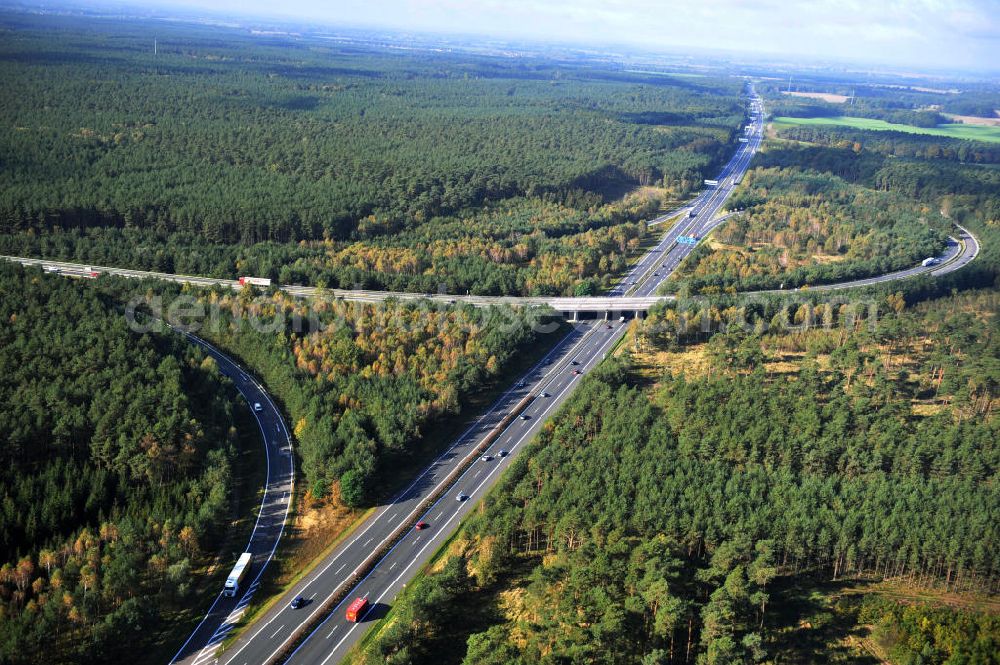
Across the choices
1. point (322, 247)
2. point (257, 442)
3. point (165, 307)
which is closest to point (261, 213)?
point (322, 247)

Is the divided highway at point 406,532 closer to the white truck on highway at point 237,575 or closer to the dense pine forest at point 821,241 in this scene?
the white truck on highway at point 237,575

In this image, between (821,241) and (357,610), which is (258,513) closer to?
(357,610)

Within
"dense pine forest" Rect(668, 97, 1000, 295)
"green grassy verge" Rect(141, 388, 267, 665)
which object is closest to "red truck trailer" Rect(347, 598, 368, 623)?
"green grassy verge" Rect(141, 388, 267, 665)

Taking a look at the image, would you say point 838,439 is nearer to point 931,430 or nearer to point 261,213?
point 931,430

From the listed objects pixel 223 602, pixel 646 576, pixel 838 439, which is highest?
pixel 838 439

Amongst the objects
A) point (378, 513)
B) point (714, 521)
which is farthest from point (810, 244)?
point (378, 513)

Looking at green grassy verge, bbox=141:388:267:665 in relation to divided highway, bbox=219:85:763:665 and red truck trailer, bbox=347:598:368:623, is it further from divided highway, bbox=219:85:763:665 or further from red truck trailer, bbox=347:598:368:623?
red truck trailer, bbox=347:598:368:623
